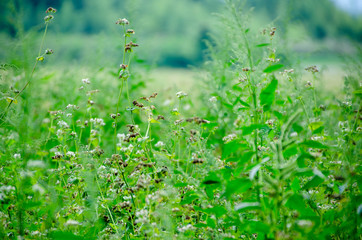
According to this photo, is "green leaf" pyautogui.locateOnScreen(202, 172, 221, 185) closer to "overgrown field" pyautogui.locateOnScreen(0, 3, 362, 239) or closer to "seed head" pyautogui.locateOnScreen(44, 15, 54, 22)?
"overgrown field" pyautogui.locateOnScreen(0, 3, 362, 239)

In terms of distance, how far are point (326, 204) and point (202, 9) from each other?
59.2 metres

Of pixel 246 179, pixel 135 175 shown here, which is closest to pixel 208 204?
pixel 135 175

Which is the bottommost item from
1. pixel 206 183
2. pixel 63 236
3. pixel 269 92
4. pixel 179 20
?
pixel 63 236

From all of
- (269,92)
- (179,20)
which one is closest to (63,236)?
(269,92)

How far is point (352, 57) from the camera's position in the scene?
2.03m

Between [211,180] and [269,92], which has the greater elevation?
[269,92]

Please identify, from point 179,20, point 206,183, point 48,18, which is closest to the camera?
point 206,183

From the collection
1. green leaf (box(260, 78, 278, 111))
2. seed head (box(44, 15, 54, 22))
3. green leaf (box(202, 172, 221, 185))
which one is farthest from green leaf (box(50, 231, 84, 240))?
seed head (box(44, 15, 54, 22))

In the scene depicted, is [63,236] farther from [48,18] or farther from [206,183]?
[48,18]

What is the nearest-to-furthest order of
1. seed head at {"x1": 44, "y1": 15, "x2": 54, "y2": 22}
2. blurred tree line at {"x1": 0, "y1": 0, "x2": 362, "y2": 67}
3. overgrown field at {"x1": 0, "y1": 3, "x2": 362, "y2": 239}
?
1. overgrown field at {"x1": 0, "y1": 3, "x2": 362, "y2": 239}
2. seed head at {"x1": 44, "y1": 15, "x2": 54, "y2": 22}
3. blurred tree line at {"x1": 0, "y1": 0, "x2": 362, "y2": 67}

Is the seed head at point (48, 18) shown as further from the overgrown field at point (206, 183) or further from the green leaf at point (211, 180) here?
the green leaf at point (211, 180)

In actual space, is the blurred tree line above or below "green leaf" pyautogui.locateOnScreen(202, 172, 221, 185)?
above

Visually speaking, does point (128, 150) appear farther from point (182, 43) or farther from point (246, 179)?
point (182, 43)

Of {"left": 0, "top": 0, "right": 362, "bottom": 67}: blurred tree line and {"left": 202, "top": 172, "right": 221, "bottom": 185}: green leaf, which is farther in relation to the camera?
{"left": 0, "top": 0, "right": 362, "bottom": 67}: blurred tree line
